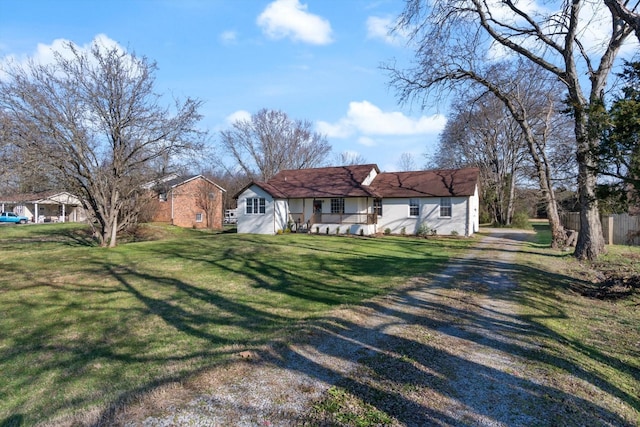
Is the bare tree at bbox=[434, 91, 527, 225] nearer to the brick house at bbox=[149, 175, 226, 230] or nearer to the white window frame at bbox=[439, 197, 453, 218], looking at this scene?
the white window frame at bbox=[439, 197, 453, 218]

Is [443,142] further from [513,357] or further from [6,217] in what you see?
[6,217]

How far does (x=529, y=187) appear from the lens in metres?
37.9

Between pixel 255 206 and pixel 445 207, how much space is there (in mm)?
13399

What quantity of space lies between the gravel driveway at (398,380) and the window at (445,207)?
19771 millimetres

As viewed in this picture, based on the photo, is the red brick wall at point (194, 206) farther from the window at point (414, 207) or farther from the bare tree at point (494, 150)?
the bare tree at point (494, 150)

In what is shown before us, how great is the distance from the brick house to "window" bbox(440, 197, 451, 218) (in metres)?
21.9

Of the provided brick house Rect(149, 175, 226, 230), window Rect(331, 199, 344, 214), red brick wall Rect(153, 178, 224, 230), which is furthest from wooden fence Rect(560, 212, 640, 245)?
red brick wall Rect(153, 178, 224, 230)

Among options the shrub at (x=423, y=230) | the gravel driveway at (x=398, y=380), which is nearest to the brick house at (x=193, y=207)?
the shrub at (x=423, y=230)

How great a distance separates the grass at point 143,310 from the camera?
4.29 meters

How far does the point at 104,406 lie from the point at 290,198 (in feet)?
81.6

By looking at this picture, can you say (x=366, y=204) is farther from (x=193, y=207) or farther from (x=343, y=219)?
(x=193, y=207)

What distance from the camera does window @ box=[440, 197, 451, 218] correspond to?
2553 cm

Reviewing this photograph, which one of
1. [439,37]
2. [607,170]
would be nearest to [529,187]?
[439,37]

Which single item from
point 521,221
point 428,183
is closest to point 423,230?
point 428,183
